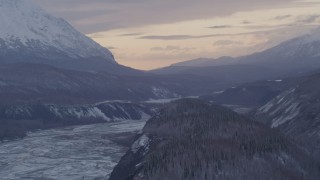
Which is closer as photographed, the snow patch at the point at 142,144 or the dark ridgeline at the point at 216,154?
the dark ridgeline at the point at 216,154

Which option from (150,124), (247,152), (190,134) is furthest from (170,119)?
(247,152)

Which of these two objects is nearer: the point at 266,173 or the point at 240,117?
the point at 266,173

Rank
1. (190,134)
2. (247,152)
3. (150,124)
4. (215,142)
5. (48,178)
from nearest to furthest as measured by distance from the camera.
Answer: (247,152), (215,142), (190,134), (48,178), (150,124)

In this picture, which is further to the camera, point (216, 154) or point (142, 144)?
point (142, 144)

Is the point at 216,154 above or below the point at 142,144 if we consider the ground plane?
below

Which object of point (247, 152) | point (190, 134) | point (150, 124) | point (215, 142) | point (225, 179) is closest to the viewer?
point (225, 179)

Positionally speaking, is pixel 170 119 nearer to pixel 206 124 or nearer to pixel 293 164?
pixel 206 124

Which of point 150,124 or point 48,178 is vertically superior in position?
point 150,124

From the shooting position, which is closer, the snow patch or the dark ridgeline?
the dark ridgeline
